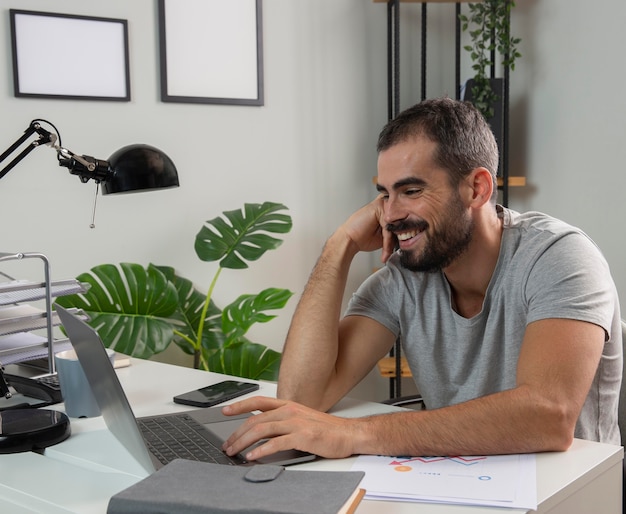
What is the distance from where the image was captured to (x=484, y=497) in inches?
39.8

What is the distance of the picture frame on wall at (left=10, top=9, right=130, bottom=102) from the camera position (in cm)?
243

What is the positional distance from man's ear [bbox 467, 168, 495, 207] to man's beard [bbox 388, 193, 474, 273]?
1.6 inches

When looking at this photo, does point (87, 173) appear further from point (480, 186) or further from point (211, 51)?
point (211, 51)

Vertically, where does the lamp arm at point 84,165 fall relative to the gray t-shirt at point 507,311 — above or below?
above

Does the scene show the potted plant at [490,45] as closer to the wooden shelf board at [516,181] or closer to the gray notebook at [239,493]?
the wooden shelf board at [516,181]

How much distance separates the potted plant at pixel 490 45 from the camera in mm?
3047

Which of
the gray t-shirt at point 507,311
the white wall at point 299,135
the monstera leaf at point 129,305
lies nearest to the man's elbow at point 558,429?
the gray t-shirt at point 507,311

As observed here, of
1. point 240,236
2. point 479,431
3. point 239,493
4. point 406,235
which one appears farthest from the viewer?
point 240,236

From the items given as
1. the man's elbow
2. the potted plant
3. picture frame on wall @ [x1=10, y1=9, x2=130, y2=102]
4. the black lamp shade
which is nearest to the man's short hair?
Result: the black lamp shade

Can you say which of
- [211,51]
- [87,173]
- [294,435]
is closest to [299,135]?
[211,51]

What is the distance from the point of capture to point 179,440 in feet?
4.16

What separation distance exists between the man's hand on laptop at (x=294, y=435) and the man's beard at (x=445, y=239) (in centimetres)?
44

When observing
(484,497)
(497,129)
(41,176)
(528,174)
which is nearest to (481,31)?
(497,129)

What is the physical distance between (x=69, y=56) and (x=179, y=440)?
1651 millimetres
